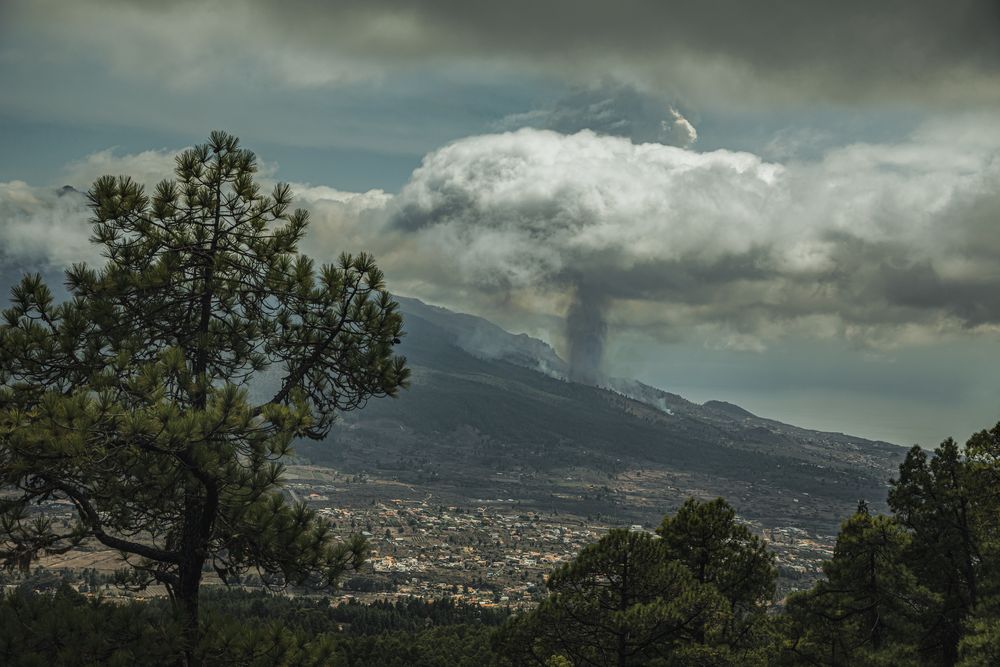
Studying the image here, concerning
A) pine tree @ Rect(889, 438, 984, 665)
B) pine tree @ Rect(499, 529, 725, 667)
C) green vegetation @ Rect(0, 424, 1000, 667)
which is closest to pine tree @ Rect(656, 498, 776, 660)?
green vegetation @ Rect(0, 424, 1000, 667)

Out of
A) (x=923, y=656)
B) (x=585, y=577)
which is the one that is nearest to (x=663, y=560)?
(x=585, y=577)

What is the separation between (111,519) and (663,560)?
497 inches

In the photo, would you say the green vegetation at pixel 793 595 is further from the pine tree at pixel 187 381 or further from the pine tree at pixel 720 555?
the pine tree at pixel 187 381

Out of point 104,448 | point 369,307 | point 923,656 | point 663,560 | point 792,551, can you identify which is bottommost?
point 792,551

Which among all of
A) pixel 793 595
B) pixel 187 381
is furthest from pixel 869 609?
pixel 187 381

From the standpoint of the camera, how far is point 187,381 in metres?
10.3

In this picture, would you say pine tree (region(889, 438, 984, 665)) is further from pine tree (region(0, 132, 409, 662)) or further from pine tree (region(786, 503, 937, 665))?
pine tree (region(0, 132, 409, 662))

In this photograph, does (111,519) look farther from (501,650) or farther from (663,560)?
(663,560)

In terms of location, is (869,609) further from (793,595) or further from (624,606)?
(624,606)

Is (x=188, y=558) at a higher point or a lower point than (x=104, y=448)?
lower

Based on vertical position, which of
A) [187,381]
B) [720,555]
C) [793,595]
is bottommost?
[793,595]

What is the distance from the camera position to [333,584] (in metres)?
11.0

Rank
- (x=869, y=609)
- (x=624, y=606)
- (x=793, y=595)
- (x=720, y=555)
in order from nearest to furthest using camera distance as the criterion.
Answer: (x=624, y=606)
(x=869, y=609)
(x=720, y=555)
(x=793, y=595)

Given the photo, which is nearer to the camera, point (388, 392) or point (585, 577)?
point (388, 392)
